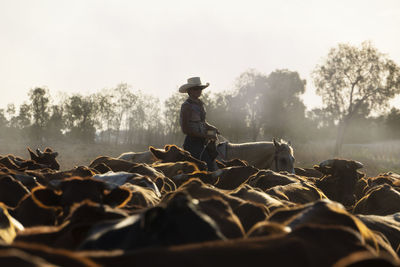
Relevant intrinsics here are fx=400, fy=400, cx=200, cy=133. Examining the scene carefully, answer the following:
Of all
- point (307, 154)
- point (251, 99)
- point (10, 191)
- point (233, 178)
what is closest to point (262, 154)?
point (233, 178)

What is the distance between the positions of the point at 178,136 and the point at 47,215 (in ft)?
254

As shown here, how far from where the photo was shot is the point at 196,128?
10070 millimetres

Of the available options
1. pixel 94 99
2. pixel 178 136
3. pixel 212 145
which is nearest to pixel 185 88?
pixel 212 145

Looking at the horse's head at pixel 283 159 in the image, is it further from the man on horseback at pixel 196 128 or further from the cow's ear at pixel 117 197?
the cow's ear at pixel 117 197

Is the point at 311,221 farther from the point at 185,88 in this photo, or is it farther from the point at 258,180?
the point at 185,88

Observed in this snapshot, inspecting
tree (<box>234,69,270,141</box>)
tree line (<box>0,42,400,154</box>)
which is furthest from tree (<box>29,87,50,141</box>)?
tree (<box>234,69,270,141</box>)

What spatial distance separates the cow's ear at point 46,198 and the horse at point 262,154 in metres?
8.65

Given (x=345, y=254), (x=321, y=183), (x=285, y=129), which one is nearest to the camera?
(x=345, y=254)

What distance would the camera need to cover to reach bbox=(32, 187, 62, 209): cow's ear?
326 centimetres

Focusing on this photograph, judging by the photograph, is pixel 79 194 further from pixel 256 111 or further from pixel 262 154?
pixel 256 111

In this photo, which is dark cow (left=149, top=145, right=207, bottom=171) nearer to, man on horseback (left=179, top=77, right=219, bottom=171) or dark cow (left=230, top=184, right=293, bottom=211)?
man on horseback (left=179, top=77, right=219, bottom=171)

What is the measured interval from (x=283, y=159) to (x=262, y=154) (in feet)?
2.51

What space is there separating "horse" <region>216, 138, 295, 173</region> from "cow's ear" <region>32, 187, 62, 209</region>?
8.65 meters

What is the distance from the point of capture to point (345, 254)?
7.12ft
